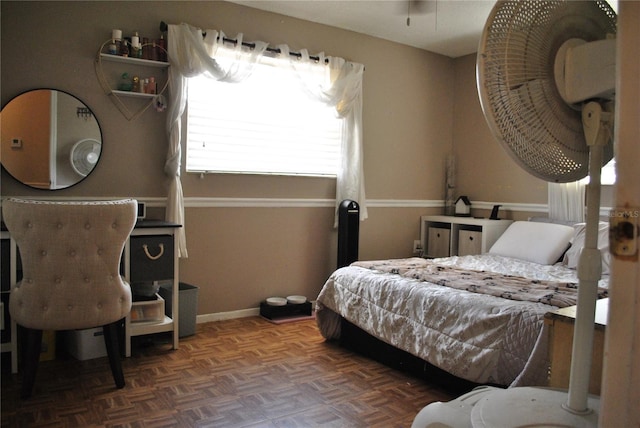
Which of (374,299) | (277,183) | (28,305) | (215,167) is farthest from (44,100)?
(374,299)

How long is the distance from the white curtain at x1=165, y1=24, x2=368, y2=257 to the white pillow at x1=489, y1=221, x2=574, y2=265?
1.20m

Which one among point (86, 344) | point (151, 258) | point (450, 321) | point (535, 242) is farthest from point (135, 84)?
point (535, 242)

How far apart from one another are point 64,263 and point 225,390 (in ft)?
3.23

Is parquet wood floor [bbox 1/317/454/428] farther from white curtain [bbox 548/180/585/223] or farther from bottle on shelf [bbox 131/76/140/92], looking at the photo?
white curtain [bbox 548/180/585/223]

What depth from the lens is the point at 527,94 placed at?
83 cm

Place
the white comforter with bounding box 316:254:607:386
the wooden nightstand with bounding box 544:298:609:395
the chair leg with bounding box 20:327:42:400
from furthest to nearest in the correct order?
the chair leg with bounding box 20:327:42:400 → the white comforter with bounding box 316:254:607:386 → the wooden nightstand with bounding box 544:298:609:395

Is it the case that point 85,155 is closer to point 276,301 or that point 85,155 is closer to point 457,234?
point 276,301

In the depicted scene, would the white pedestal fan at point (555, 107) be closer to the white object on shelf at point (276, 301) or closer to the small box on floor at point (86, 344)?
the small box on floor at point (86, 344)

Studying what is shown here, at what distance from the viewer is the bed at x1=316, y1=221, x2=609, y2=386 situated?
2.10 metres

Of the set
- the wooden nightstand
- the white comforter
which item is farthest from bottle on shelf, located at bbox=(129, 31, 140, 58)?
the wooden nightstand

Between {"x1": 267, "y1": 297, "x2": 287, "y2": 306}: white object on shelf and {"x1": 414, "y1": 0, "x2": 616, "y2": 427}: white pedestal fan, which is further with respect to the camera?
{"x1": 267, "y1": 297, "x2": 287, "y2": 306}: white object on shelf

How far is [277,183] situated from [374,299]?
5.04ft

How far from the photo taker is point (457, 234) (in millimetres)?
4723

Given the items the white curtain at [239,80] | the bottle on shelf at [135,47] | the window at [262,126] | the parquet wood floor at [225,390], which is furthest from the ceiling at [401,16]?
the parquet wood floor at [225,390]
